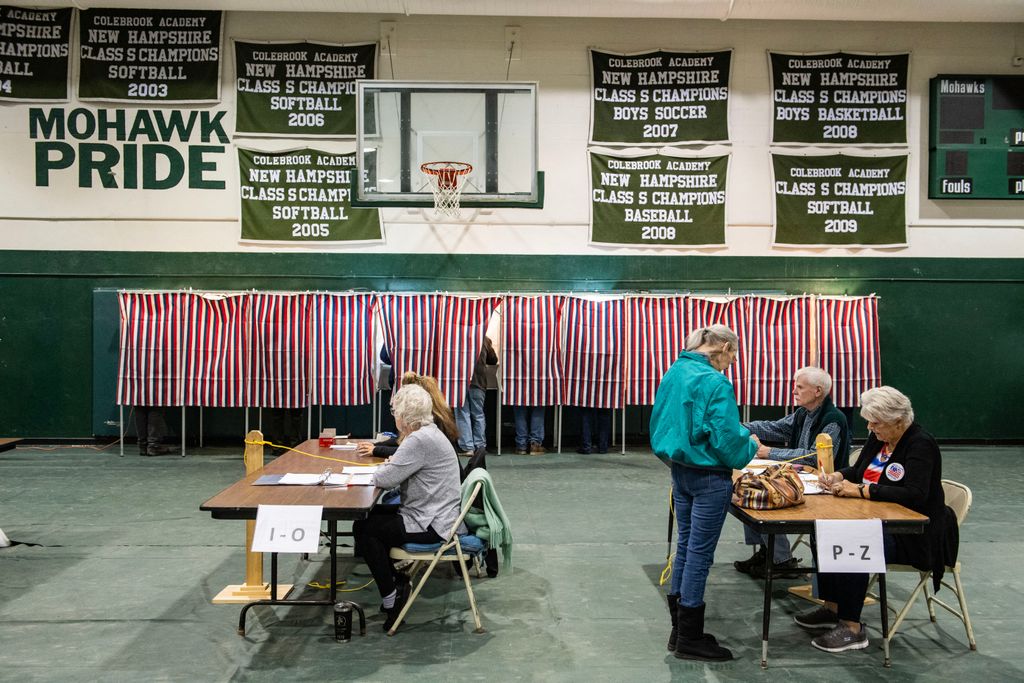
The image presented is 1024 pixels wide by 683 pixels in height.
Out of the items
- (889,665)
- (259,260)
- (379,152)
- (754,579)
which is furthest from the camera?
(259,260)

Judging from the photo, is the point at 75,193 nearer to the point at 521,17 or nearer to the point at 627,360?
the point at 521,17

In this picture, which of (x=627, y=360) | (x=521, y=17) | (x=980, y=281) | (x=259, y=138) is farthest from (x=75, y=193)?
(x=980, y=281)

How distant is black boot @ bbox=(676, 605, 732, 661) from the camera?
4.09 metres

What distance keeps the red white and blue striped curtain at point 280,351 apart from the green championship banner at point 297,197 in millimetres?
1160

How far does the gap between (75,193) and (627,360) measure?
7.35 metres

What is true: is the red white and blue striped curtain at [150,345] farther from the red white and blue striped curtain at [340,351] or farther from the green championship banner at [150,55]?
the green championship banner at [150,55]

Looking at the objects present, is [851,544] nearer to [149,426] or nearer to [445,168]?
[445,168]

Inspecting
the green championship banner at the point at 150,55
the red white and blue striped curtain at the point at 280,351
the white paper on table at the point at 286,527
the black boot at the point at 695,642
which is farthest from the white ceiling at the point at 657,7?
the black boot at the point at 695,642

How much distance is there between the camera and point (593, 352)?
33.3 feet

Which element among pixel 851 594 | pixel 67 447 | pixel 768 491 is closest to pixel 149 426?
pixel 67 447

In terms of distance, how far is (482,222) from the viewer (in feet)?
35.6

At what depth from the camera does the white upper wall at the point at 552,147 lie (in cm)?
1066

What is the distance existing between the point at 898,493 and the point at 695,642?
4.15 ft

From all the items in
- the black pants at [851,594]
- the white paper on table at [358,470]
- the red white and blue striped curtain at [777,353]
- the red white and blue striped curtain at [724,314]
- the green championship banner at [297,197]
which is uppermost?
the green championship banner at [297,197]
